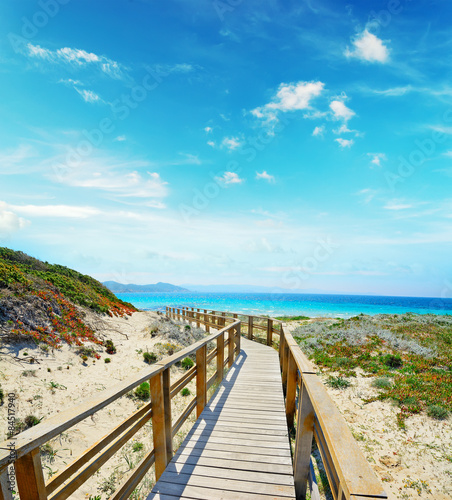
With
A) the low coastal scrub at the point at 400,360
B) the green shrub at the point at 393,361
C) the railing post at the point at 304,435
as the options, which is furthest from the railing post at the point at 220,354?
the green shrub at the point at 393,361

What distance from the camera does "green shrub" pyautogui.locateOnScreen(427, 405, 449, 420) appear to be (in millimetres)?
6184

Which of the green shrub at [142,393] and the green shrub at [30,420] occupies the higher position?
the green shrub at [30,420]

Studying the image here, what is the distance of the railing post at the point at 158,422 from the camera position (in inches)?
120

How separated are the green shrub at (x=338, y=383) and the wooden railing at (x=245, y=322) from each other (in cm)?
198

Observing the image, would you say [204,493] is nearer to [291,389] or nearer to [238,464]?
[238,464]

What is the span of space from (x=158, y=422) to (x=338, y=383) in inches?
264

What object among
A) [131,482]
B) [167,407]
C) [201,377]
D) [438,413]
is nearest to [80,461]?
[131,482]

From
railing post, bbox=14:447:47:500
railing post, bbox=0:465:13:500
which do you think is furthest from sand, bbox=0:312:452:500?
railing post, bbox=0:465:13:500

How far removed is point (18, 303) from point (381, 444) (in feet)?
34.7

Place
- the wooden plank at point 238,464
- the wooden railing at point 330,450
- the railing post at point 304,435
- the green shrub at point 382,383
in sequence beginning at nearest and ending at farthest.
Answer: the wooden railing at point 330,450 < the railing post at point 304,435 < the wooden plank at point 238,464 < the green shrub at point 382,383

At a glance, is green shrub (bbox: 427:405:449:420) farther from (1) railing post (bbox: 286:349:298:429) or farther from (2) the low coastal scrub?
(1) railing post (bbox: 286:349:298:429)

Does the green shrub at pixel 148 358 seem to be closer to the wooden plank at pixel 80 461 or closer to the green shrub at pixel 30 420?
the green shrub at pixel 30 420

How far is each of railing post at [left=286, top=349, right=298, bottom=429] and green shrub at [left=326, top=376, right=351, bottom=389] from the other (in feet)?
13.0

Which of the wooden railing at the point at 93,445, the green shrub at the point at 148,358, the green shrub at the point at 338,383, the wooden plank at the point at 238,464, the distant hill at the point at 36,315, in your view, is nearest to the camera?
the wooden railing at the point at 93,445
